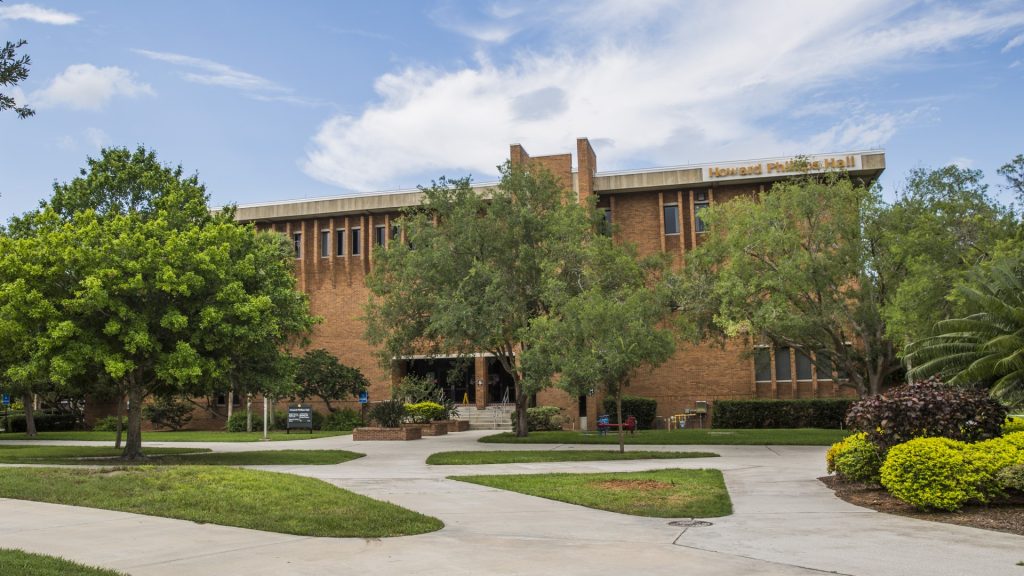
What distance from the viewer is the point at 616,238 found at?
1769 inches

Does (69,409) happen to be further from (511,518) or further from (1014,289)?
(1014,289)

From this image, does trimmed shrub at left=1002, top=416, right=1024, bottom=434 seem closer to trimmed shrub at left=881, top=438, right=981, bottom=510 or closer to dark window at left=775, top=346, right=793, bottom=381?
trimmed shrub at left=881, top=438, right=981, bottom=510

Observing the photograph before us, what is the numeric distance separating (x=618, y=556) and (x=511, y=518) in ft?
9.93

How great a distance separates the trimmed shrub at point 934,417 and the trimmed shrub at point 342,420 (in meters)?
31.7

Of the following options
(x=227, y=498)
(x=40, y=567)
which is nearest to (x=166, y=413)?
(x=227, y=498)

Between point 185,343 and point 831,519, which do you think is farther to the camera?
point 185,343

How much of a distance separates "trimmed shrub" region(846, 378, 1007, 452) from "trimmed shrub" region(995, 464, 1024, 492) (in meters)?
1.54

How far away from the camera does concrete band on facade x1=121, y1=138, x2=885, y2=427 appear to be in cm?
4203

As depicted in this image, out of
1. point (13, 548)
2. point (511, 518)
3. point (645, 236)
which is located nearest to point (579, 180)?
point (645, 236)

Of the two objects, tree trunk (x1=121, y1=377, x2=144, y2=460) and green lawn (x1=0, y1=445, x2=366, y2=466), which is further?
tree trunk (x1=121, y1=377, x2=144, y2=460)

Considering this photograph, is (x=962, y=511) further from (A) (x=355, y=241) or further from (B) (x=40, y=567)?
(A) (x=355, y=241)

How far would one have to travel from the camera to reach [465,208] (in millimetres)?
30844

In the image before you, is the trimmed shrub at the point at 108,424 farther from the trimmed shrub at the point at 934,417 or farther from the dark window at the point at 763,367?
the trimmed shrub at the point at 934,417

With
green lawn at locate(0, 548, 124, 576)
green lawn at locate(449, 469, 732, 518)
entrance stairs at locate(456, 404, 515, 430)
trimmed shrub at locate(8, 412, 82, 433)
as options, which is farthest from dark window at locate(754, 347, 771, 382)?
trimmed shrub at locate(8, 412, 82, 433)
